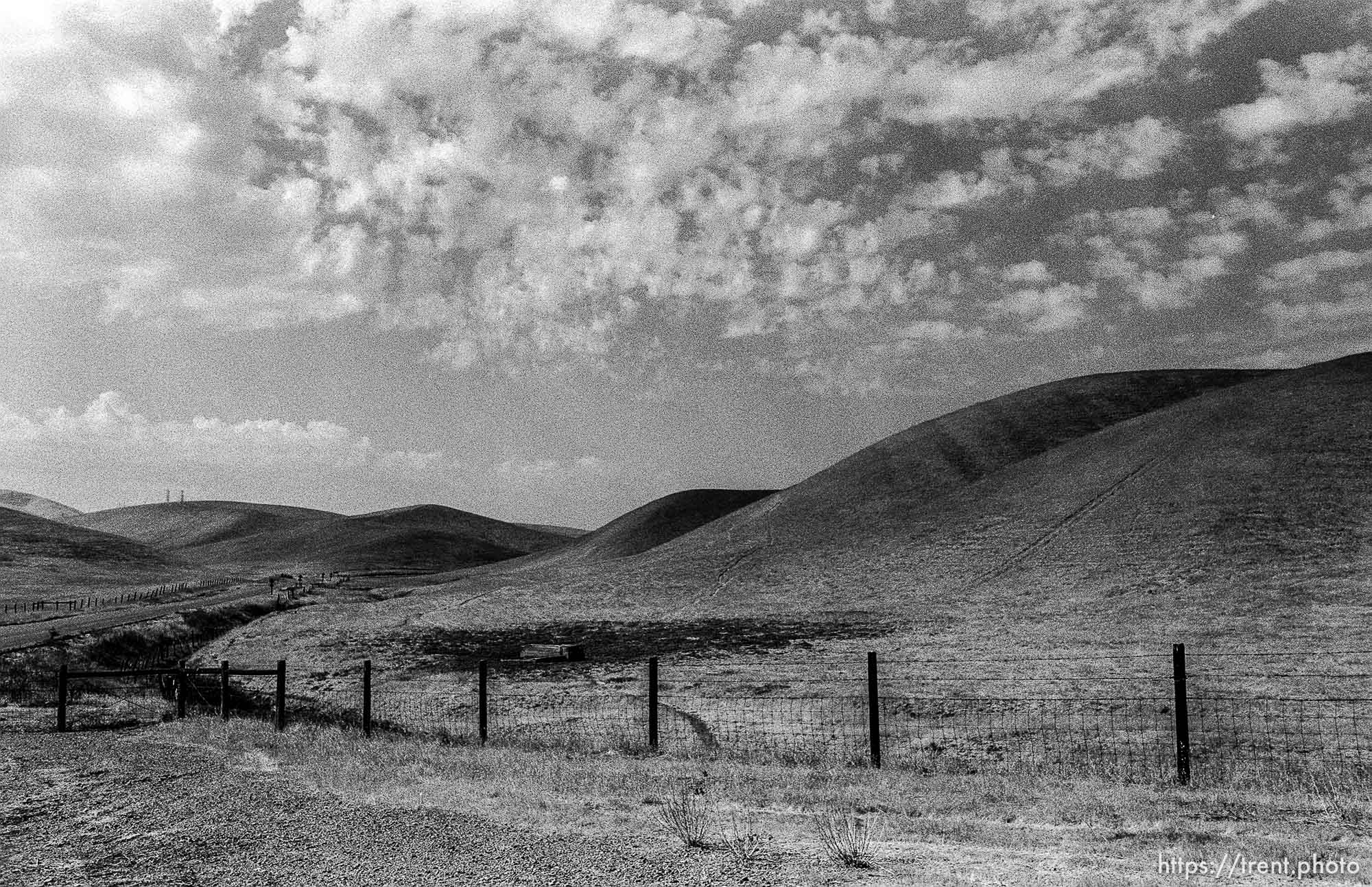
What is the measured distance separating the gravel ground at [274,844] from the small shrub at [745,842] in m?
0.20

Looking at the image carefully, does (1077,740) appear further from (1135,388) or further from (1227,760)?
(1135,388)

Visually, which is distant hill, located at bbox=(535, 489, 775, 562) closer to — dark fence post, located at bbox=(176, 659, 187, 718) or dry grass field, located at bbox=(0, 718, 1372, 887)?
dark fence post, located at bbox=(176, 659, 187, 718)

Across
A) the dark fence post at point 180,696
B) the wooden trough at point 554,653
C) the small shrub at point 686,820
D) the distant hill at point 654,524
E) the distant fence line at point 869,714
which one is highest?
the distant hill at point 654,524

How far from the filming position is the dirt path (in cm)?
4706

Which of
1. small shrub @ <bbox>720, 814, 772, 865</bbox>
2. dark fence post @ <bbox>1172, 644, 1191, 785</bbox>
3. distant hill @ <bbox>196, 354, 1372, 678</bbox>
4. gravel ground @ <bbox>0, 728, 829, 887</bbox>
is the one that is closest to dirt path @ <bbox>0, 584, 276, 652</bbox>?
distant hill @ <bbox>196, 354, 1372, 678</bbox>

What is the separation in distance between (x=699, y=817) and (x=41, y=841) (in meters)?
7.60

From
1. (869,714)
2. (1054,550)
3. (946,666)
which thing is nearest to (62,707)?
(869,714)

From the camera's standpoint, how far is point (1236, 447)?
8250 centimetres

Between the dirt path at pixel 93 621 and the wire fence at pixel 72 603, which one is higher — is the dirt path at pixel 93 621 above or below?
above

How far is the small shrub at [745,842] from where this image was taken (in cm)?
1013

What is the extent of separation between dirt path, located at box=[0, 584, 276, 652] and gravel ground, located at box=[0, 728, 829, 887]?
110 feet

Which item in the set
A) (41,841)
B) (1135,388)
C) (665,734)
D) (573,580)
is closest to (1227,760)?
(665,734)

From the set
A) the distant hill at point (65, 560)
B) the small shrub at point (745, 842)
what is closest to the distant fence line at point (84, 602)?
the distant hill at point (65, 560)

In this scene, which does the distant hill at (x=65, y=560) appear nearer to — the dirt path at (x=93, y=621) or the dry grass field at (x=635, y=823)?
the dirt path at (x=93, y=621)
